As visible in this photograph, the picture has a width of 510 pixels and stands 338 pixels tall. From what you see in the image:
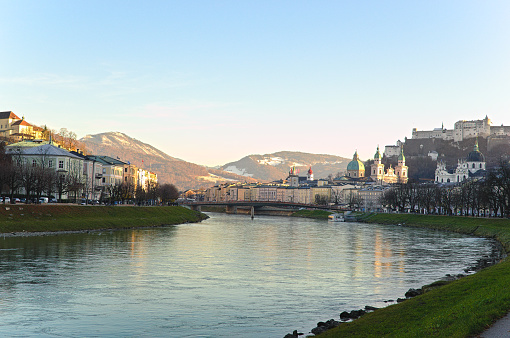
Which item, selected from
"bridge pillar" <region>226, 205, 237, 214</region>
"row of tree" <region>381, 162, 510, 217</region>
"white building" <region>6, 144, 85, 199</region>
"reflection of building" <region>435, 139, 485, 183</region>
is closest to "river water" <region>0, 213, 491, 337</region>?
"white building" <region>6, 144, 85, 199</region>

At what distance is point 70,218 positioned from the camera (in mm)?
54875

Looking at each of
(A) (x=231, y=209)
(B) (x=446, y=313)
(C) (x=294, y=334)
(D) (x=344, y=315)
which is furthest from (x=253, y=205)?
(B) (x=446, y=313)

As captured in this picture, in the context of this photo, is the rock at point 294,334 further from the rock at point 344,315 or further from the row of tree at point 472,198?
the row of tree at point 472,198

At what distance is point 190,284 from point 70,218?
1259 inches

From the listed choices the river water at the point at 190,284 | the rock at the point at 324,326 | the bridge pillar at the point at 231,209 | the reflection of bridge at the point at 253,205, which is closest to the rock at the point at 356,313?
the river water at the point at 190,284

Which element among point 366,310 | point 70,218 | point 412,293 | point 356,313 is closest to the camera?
point 356,313

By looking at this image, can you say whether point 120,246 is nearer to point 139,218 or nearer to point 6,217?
point 6,217

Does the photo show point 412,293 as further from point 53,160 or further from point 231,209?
point 231,209

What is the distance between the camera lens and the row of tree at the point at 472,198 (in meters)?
71.4

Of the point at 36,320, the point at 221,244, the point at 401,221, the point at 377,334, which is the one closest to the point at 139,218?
the point at 221,244

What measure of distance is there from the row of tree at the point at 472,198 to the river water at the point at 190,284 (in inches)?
1143

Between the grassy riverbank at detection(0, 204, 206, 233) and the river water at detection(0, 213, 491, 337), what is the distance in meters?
3.46

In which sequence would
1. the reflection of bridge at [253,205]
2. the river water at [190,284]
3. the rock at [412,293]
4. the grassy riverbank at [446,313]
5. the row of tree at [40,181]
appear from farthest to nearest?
the reflection of bridge at [253,205]
the row of tree at [40,181]
the rock at [412,293]
the river water at [190,284]
the grassy riverbank at [446,313]

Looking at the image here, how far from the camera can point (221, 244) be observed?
4741 cm
